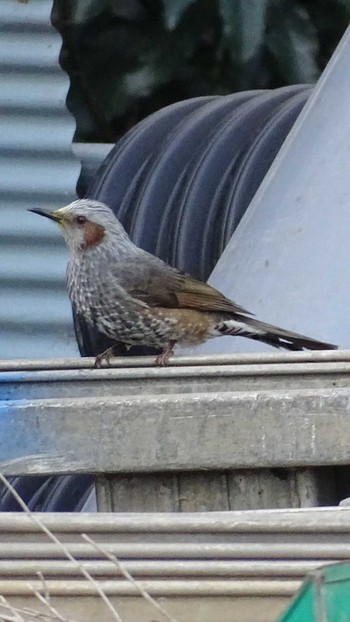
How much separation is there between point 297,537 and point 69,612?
0.37 meters

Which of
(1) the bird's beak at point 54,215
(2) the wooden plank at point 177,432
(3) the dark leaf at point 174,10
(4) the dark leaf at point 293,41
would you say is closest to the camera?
(2) the wooden plank at point 177,432

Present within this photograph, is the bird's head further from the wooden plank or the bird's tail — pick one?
the wooden plank

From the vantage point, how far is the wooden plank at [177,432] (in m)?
2.80

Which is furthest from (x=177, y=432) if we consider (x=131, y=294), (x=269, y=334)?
(x=131, y=294)

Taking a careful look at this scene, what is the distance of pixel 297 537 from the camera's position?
2268mm

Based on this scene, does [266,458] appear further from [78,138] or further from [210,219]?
[78,138]

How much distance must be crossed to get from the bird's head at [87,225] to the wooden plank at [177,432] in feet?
5.14

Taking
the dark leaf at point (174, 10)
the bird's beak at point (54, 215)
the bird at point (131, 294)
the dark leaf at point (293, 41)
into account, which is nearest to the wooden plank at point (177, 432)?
the bird at point (131, 294)

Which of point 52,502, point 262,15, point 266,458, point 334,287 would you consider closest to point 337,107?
point 334,287

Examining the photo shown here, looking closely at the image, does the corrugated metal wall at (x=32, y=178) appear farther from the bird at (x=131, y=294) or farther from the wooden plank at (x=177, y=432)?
the wooden plank at (x=177, y=432)

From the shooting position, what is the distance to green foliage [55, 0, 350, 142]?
232 inches

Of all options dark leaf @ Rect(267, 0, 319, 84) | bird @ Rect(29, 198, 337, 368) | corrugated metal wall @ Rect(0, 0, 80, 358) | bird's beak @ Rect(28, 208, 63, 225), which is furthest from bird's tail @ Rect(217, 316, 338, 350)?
dark leaf @ Rect(267, 0, 319, 84)

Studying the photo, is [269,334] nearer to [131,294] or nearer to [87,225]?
[131,294]

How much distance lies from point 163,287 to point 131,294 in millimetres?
116
